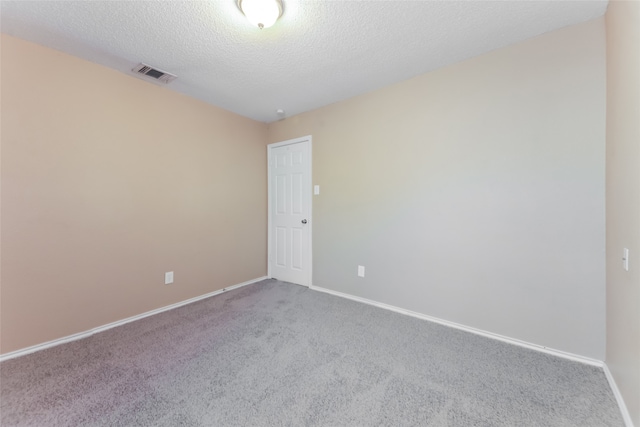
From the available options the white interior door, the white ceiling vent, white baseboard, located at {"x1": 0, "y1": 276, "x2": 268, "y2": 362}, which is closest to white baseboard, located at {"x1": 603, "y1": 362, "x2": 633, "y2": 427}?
the white interior door

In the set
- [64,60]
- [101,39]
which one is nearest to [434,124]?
[101,39]

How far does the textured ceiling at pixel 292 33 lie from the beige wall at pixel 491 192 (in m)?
0.27

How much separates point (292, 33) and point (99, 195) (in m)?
2.13

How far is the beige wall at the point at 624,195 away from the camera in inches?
45.0

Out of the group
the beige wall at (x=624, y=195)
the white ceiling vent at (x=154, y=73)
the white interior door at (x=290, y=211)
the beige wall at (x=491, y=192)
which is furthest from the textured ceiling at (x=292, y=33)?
the white interior door at (x=290, y=211)

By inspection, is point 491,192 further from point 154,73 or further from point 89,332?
point 89,332

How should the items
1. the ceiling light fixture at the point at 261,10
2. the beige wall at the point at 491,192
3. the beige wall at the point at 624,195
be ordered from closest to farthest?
the beige wall at the point at 624,195 → the ceiling light fixture at the point at 261,10 → the beige wall at the point at 491,192

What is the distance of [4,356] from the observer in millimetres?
1747

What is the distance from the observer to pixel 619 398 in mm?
1337

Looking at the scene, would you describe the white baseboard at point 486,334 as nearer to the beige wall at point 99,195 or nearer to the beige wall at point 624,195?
the beige wall at point 624,195

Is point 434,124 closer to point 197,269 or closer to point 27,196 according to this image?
point 197,269

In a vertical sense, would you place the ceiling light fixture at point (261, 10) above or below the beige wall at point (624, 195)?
Answer: above

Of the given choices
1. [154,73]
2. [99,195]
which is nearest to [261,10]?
[154,73]

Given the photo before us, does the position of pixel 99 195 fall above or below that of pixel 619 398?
above
